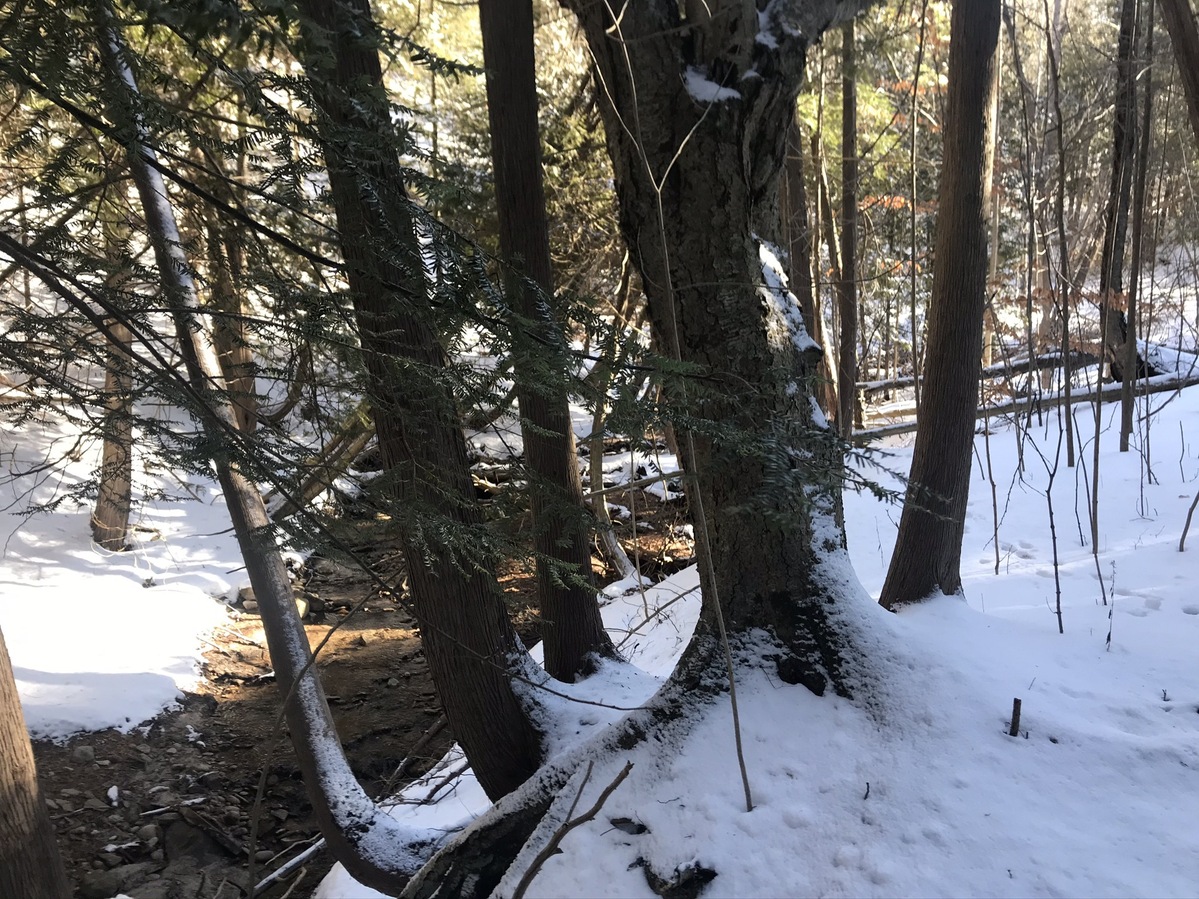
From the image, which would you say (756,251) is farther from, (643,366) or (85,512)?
(85,512)

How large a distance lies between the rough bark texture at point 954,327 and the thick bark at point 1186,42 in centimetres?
75

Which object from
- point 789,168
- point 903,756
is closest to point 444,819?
point 903,756

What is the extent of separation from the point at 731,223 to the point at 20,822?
3838mm

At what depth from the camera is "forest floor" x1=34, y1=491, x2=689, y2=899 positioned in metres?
5.12

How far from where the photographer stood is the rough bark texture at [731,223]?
2729 millimetres

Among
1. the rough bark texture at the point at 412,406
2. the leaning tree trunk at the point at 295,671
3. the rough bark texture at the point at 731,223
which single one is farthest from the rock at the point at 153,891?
the rough bark texture at the point at 731,223

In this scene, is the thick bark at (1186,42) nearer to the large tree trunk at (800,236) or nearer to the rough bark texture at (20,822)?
the large tree trunk at (800,236)

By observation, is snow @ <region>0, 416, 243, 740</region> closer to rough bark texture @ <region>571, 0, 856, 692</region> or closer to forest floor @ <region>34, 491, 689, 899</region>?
forest floor @ <region>34, 491, 689, 899</region>

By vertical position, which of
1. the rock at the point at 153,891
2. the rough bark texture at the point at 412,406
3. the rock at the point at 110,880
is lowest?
the rock at the point at 153,891

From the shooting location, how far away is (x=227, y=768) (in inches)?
245

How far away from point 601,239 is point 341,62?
5629mm

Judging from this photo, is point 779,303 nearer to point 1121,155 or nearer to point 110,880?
point 1121,155

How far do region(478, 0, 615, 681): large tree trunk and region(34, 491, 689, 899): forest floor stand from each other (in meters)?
0.26

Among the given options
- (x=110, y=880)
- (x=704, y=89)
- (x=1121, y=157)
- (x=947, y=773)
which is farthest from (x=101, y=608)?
(x=1121, y=157)
